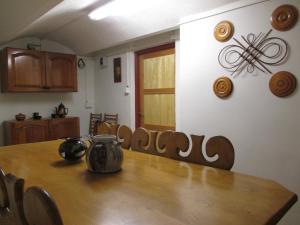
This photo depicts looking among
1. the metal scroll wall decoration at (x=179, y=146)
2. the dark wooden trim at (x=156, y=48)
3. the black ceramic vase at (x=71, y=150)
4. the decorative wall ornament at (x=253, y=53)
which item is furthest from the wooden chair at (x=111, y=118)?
the black ceramic vase at (x=71, y=150)

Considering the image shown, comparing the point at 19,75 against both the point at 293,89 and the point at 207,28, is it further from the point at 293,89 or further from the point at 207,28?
the point at 293,89

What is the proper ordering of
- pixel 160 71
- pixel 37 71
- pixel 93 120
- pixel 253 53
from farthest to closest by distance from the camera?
pixel 93 120 < pixel 37 71 < pixel 160 71 < pixel 253 53

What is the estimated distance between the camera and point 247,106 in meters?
2.28

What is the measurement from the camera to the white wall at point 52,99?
13.3 feet

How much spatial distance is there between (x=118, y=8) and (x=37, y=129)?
7.69ft

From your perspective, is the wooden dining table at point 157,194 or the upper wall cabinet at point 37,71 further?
the upper wall cabinet at point 37,71

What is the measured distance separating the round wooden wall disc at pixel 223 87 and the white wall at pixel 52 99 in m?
3.15

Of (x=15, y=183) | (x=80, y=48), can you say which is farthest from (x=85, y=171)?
(x=80, y=48)

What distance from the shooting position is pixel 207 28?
2562 mm

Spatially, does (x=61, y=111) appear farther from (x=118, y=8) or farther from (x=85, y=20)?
(x=118, y=8)

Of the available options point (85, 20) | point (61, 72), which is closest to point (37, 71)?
point (61, 72)

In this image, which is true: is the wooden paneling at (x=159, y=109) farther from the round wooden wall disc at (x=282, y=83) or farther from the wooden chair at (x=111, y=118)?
the round wooden wall disc at (x=282, y=83)

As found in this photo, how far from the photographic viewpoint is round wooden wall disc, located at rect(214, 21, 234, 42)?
7.71 feet

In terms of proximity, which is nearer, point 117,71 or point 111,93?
point 117,71
